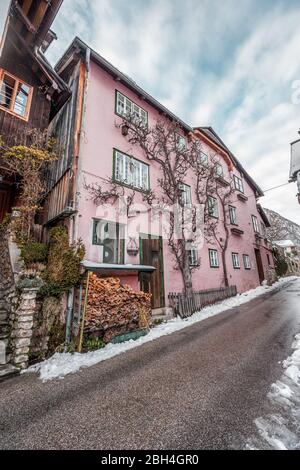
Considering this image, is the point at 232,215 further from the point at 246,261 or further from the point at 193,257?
the point at 193,257

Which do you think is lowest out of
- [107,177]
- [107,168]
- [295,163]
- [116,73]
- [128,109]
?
[107,177]

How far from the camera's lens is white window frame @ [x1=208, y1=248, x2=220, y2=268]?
1248cm

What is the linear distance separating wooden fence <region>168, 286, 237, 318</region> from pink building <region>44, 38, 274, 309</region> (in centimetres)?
44

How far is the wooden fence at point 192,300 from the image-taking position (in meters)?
8.75

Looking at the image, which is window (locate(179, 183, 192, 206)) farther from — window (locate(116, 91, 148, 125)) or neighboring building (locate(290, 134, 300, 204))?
neighboring building (locate(290, 134, 300, 204))

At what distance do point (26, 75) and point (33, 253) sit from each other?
907 centimetres

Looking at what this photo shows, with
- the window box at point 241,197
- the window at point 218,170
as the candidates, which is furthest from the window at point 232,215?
the window at point 218,170

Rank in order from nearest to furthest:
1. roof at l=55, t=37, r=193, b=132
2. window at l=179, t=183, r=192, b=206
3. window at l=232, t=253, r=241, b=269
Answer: roof at l=55, t=37, r=193, b=132 < window at l=179, t=183, r=192, b=206 < window at l=232, t=253, r=241, b=269

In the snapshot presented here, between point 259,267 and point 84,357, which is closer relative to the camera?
point 84,357

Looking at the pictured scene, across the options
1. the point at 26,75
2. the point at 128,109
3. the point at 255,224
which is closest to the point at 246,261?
the point at 255,224

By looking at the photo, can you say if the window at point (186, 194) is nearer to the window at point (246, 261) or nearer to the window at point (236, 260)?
the window at point (236, 260)

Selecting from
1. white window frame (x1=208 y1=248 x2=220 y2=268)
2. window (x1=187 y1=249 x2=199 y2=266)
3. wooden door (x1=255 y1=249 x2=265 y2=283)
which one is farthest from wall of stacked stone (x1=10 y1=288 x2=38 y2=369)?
wooden door (x1=255 y1=249 x2=265 y2=283)

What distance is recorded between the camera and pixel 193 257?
11305 mm
